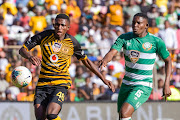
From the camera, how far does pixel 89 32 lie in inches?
605

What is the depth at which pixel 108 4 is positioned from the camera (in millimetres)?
17500

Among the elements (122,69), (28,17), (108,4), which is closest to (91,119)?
(122,69)

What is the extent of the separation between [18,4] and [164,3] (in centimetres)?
692

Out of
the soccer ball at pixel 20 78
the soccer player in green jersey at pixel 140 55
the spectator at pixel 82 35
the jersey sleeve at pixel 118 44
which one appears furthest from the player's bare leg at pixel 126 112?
the spectator at pixel 82 35

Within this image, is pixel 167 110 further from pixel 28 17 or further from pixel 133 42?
pixel 28 17

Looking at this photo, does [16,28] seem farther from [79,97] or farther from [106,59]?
[106,59]

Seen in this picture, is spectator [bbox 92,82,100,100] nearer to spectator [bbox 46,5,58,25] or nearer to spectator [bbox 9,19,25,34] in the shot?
spectator [bbox 9,19,25,34]

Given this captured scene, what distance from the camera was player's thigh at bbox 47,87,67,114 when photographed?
295 inches

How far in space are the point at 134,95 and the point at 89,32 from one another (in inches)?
305

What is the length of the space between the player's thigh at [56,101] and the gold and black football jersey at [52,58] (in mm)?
148

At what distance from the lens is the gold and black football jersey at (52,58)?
26.3ft

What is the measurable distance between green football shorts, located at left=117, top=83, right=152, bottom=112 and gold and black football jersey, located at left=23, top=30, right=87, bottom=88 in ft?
3.93

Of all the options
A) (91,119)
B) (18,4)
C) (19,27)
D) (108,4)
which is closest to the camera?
(91,119)

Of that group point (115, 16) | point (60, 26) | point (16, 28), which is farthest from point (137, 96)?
point (115, 16)
